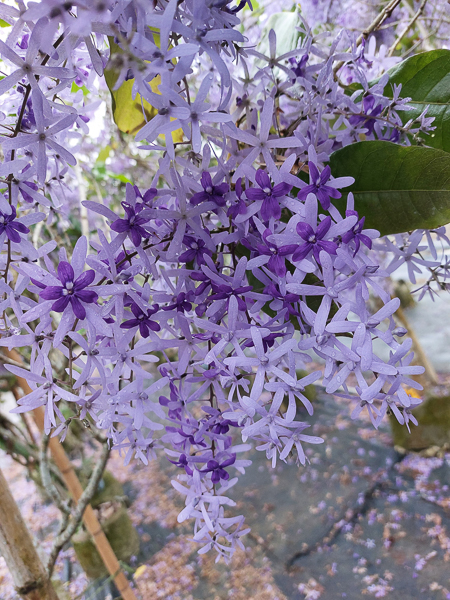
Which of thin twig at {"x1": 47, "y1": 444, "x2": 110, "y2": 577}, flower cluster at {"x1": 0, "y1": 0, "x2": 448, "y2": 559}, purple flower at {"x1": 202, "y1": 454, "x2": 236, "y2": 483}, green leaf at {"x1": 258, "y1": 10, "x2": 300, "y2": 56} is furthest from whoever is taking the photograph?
thin twig at {"x1": 47, "y1": 444, "x2": 110, "y2": 577}

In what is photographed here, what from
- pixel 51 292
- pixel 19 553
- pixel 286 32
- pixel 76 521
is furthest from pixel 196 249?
pixel 76 521

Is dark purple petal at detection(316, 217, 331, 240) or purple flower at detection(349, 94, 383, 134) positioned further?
purple flower at detection(349, 94, 383, 134)

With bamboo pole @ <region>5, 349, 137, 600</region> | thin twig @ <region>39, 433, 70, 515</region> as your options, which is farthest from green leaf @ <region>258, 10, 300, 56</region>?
thin twig @ <region>39, 433, 70, 515</region>

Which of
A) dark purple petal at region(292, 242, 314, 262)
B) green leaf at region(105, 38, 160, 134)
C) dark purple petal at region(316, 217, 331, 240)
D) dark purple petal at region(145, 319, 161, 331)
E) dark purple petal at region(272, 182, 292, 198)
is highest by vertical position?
green leaf at region(105, 38, 160, 134)

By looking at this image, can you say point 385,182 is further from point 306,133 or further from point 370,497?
point 370,497

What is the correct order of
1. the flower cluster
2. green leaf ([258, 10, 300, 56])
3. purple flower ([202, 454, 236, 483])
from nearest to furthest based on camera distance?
the flower cluster, purple flower ([202, 454, 236, 483]), green leaf ([258, 10, 300, 56])

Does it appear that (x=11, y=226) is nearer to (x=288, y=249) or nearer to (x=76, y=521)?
(x=288, y=249)

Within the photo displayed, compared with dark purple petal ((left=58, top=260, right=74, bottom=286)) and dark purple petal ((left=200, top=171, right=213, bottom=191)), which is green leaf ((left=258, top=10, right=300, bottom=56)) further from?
dark purple petal ((left=58, top=260, right=74, bottom=286))
